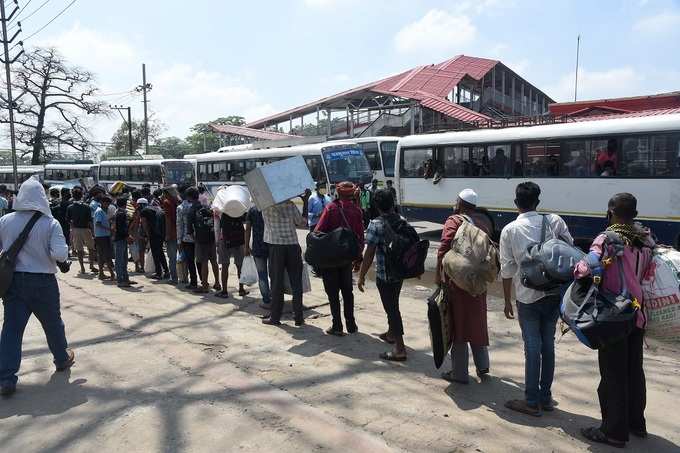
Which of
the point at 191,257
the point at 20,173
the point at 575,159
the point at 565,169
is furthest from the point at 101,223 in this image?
the point at 20,173

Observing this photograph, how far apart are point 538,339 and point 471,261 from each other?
0.69m

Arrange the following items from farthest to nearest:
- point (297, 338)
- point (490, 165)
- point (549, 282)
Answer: point (490, 165), point (297, 338), point (549, 282)

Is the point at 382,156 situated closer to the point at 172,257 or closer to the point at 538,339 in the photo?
the point at 172,257

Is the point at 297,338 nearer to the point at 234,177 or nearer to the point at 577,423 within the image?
the point at 577,423

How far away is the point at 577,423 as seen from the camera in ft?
11.3

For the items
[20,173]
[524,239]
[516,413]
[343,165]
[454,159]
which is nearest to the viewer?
[524,239]

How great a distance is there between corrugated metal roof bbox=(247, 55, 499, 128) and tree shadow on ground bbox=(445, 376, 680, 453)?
68.7 ft

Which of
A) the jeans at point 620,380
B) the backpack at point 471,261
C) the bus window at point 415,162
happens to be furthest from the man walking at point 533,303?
the bus window at point 415,162

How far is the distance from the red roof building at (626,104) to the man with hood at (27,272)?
850 inches

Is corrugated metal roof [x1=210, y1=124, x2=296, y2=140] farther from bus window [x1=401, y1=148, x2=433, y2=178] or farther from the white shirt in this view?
the white shirt

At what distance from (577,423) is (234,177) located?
2055cm

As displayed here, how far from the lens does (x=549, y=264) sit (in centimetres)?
324

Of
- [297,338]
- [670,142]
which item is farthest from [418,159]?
[297,338]

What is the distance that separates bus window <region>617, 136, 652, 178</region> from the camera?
384 inches
